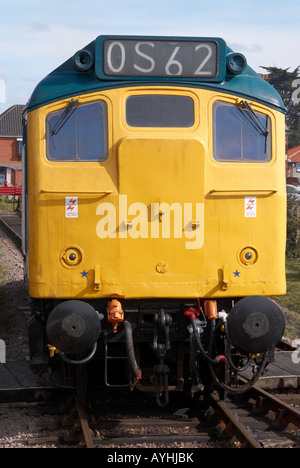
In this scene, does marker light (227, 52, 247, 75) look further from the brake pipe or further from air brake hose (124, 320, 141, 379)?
air brake hose (124, 320, 141, 379)

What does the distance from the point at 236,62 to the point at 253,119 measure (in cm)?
57

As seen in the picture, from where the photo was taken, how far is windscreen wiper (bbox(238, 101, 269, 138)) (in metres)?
6.65

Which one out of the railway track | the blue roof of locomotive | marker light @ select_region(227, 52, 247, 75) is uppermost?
marker light @ select_region(227, 52, 247, 75)

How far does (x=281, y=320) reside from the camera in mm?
6188

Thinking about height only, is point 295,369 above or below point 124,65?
below

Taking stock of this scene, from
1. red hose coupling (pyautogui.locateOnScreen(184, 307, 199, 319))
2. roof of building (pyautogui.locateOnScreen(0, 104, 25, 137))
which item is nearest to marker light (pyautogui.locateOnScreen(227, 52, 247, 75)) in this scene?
red hose coupling (pyautogui.locateOnScreen(184, 307, 199, 319))

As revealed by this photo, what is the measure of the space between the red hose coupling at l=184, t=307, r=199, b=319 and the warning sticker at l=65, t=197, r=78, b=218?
138cm

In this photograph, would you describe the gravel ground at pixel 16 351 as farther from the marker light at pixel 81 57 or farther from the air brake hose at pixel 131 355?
the marker light at pixel 81 57

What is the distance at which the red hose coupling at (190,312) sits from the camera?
649 centimetres

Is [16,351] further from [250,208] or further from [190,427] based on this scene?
[250,208]
